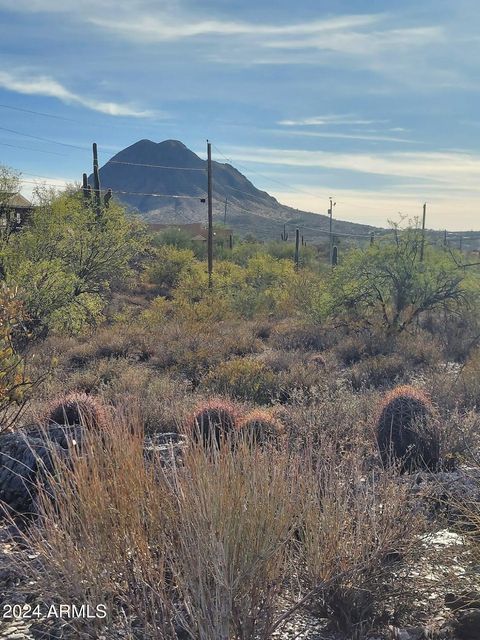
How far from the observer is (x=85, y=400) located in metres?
7.25

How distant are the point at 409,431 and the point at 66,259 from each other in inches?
563

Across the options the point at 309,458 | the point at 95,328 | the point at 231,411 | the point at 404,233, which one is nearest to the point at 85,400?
the point at 231,411

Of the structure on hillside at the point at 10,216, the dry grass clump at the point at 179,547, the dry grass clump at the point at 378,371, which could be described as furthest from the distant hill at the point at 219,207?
the dry grass clump at the point at 179,547

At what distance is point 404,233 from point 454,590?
53.2 ft

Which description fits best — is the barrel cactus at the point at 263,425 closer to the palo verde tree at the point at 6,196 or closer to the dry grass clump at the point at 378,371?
the dry grass clump at the point at 378,371

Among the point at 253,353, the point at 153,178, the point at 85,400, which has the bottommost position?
the point at 253,353

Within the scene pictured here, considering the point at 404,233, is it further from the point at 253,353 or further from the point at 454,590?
Answer: the point at 454,590

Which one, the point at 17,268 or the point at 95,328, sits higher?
the point at 17,268

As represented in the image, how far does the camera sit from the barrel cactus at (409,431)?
7227mm

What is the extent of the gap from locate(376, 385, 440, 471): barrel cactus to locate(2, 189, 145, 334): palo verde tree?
30.2ft

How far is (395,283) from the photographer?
18891mm

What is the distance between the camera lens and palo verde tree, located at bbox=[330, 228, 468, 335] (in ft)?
61.7

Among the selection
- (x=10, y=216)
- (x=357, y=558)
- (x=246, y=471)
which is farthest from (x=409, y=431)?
(x=10, y=216)

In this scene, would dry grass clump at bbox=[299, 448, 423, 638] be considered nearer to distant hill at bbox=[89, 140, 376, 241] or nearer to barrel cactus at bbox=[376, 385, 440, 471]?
barrel cactus at bbox=[376, 385, 440, 471]
